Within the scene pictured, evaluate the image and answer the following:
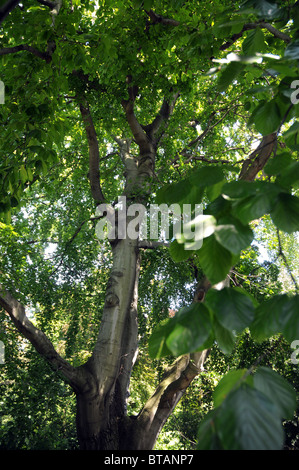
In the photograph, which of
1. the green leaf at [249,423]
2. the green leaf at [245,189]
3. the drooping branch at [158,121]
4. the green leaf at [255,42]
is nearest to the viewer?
the green leaf at [249,423]

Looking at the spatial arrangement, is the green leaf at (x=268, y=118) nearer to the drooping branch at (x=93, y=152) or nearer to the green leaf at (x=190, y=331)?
the green leaf at (x=190, y=331)

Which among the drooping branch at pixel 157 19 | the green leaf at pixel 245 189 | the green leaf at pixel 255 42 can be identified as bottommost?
the green leaf at pixel 245 189

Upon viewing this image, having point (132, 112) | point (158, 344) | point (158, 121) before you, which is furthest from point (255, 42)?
point (158, 121)

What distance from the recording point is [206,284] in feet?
10.2

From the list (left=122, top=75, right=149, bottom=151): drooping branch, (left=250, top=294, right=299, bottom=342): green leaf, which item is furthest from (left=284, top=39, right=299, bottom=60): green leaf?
(left=122, top=75, right=149, bottom=151): drooping branch

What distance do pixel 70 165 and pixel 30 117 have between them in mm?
4717

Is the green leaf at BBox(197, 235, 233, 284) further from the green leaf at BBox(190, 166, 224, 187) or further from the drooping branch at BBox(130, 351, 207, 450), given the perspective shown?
the drooping branch at BBox(130, 351, 207, 450)

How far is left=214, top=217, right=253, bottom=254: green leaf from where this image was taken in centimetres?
66

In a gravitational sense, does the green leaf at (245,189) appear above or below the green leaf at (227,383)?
above

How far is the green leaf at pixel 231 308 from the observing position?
647 mm

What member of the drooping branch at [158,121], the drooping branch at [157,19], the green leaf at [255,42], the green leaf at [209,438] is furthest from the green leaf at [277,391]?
the drooping branch at [158,121]

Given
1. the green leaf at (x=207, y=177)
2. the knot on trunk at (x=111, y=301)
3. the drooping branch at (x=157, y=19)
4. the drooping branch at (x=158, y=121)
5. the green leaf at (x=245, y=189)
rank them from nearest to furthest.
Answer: the green leaf at (x=245, y=189) → the green leaf at (x=207, y=177) → the drooping branch at (x=157, y=19) → the knot on trunk at (x=111, y=301) → the drooping branch at (x=158, y=121)

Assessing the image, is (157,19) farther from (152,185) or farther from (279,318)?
(279,318)

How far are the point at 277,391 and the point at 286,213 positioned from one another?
0.34 meters
